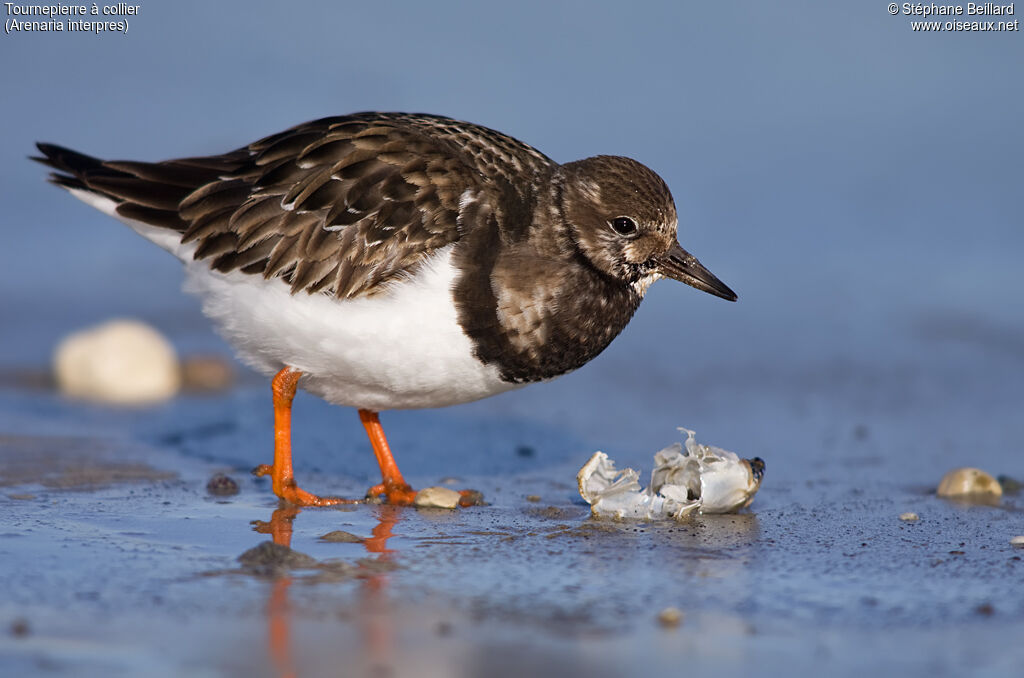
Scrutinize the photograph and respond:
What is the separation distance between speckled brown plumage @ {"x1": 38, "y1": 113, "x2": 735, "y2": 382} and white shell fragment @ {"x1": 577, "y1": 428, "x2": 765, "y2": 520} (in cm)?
49

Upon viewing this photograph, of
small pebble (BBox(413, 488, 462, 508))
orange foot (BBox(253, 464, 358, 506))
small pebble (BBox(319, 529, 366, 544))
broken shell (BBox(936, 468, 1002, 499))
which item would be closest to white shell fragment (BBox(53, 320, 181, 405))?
orange foot (BBox(253, 464, 358, 506))

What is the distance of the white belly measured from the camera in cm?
446

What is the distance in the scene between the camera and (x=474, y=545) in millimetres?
3980

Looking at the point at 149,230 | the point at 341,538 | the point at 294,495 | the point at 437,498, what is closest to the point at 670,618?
the point at 341,538

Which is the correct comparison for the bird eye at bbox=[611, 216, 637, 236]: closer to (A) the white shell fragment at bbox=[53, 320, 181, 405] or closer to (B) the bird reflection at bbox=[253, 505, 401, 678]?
(B) the bird reflection at bbox=[253, 505, 401, 678]

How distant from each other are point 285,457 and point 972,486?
9.42 ft

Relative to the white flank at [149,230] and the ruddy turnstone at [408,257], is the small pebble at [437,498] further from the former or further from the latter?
the white flank at [149,230]

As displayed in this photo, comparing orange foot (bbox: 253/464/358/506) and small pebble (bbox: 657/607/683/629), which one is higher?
orange foot (bbox: 253/464/358/506)

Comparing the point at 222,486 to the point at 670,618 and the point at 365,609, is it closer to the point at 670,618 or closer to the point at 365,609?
the point at 365,609

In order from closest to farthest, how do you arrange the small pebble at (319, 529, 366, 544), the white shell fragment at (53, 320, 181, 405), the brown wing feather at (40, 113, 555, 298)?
the small pebble at (319, 529, 366, 544), the brown wing feather at (40, 113, 555, 298), the white shell fragment at (53, 320, 181, 405)

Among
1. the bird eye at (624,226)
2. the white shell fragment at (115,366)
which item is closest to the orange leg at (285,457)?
the bird eye at (624,226)

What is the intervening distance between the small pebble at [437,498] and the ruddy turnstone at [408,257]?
0.48 ft

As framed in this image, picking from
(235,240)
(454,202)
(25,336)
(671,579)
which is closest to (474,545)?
(671,579)

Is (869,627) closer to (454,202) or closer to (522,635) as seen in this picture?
(522,635)
